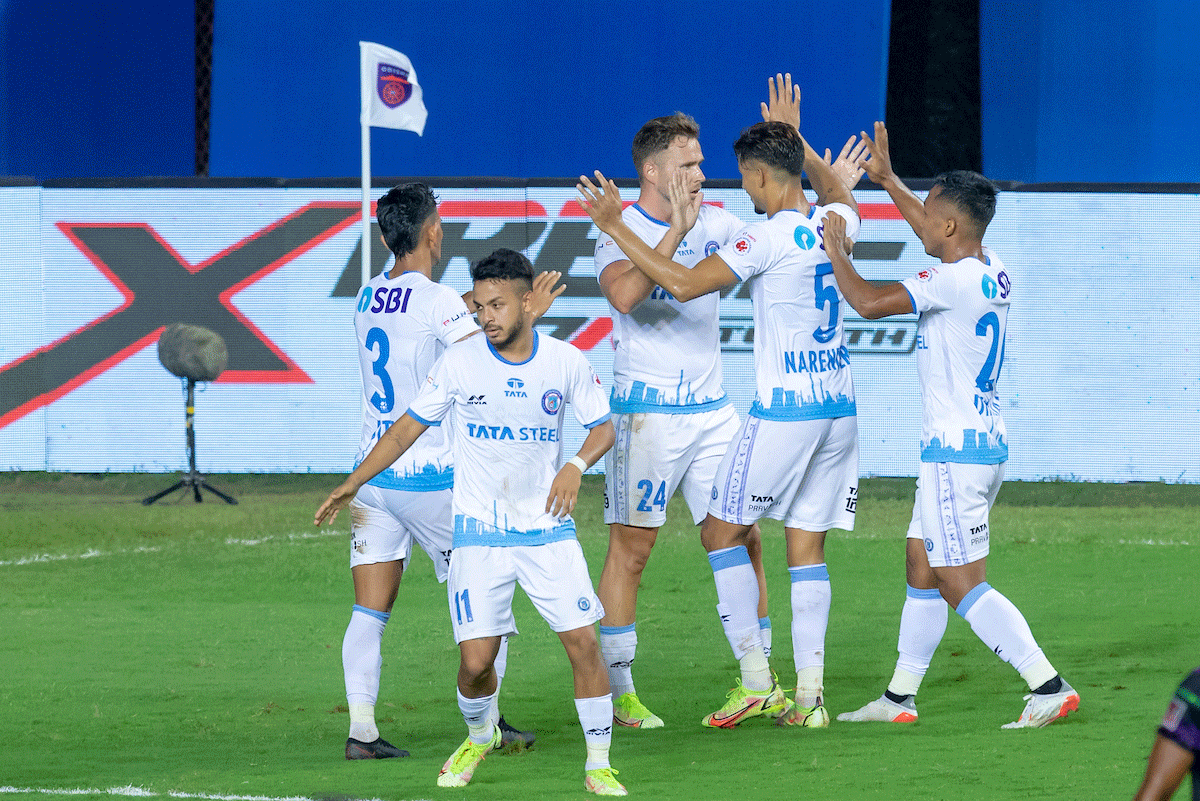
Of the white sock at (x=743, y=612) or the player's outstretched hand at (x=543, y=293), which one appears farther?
the white sock at (x=743, y=612)

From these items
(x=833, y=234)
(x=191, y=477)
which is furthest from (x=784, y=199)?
(x=191, y=477)

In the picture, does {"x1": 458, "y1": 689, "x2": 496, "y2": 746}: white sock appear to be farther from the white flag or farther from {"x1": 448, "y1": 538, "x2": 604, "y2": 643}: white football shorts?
the white flag

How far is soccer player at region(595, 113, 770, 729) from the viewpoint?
19.2 ft

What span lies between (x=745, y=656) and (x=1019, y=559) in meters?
4.84

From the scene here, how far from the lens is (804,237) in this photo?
18.6ft

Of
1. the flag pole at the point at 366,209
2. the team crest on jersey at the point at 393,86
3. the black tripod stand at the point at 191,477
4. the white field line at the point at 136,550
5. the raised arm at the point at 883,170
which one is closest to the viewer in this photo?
the raised arm at the point at 883,170

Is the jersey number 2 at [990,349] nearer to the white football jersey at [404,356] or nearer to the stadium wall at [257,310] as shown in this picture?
the white football jersey at [404,356]

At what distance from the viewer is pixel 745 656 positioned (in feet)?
18.7

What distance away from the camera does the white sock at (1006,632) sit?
17.9 ft

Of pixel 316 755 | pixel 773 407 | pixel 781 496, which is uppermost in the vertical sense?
pixel 773 407

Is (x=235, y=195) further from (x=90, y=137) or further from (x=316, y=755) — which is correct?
(x=316, y=755)

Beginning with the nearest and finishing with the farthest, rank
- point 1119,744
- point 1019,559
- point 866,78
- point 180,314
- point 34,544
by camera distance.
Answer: point 1119,744 → point 1019,559 → point 34,544 → point 180,314 → point 866,78

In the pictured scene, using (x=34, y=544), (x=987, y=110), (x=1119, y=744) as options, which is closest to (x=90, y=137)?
(x=34, y=544)

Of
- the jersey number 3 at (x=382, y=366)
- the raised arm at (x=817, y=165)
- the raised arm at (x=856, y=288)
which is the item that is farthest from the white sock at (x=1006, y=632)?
the jersey number 3 at (x=382, y=366)
